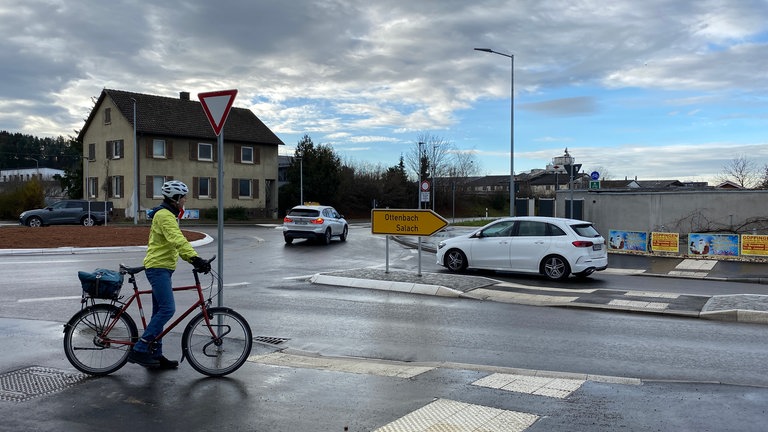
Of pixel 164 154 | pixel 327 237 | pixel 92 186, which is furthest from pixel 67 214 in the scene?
pixel 92 186

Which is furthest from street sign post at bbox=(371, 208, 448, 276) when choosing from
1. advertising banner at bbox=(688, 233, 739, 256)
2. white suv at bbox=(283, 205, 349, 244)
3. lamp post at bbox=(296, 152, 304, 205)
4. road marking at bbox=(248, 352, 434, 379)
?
lamp post at bbox=(296, 152, 304, 205)

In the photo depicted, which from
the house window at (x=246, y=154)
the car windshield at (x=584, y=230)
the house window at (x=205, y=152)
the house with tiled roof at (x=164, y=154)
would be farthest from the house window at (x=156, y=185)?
the car windshield at (x=584, y=230)

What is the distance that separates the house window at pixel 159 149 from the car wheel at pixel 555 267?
39.7 m

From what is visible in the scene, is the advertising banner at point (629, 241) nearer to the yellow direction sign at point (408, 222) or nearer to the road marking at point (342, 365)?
the yellow direction sign at point (408, 222)

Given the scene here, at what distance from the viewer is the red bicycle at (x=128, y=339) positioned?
6.12 m

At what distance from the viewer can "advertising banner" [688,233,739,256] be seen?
19562mm

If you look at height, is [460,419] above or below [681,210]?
below

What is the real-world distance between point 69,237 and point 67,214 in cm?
1276

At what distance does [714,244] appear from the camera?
65.0 feet

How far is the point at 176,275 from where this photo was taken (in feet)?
47.5

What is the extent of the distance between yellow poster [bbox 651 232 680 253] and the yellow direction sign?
1035 cm

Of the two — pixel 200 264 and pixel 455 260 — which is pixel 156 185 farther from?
pixel 200 264

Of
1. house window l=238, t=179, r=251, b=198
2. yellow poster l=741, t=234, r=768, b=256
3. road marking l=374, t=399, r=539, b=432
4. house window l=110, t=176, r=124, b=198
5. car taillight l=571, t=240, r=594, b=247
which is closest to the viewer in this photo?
road marking l=374, t=399, r=539, b=432

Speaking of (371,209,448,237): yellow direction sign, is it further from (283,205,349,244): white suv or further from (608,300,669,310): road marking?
(283,205,349,244): white suv
